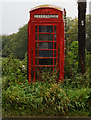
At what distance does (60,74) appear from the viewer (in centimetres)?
588

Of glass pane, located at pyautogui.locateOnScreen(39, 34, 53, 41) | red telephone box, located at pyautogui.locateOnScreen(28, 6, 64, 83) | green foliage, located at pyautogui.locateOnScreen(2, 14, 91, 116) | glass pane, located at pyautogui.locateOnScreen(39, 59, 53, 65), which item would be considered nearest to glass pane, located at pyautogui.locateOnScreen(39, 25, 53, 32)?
red telephone box, located at pyautogui.locateOnScreen(28, 6, 64, 83)

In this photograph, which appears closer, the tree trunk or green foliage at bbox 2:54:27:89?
green foliage at bbox 2:54:27:89

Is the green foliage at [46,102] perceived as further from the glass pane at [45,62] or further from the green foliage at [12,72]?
the glass pane at [45,62]

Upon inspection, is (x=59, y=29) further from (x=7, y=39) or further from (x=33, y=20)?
(x=7, y=39)

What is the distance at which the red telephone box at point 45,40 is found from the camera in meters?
5.77

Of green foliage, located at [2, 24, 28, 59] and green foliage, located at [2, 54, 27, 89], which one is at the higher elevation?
green foliage, located at [2, 24, 28, 59]


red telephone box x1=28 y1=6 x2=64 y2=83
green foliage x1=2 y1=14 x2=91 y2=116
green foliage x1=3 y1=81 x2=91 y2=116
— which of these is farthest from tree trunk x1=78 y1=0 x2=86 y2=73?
green foliage x1=3 y1=81 x2=91 y2=116

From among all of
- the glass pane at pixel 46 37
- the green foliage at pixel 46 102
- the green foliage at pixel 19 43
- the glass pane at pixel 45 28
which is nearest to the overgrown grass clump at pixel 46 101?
the green foliage at pixel 46 102

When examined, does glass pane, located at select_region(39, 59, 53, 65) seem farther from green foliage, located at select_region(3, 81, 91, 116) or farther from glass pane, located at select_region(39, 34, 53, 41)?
green foliage, located at select_region(3, 81, 91, 116)

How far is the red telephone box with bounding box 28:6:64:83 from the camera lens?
18.9 feet

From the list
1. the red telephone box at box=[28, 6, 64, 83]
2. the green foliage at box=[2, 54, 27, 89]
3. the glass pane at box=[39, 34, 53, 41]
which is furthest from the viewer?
the green foliage at box=[2, 54, 27, 89]

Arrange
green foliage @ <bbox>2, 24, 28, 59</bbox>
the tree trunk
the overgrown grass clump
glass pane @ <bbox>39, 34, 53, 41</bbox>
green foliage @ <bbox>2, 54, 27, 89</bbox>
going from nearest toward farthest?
the overgrown grass clump, glass pane @ <bbox>39, 34, 53, 41</bbox>, green foliage @ <bbox>2, 54, 27, 89</bbox>, the tree trunk, green foliage @ <bbox>2, 24, 28, 59</bbox>

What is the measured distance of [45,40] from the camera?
5.89 meters

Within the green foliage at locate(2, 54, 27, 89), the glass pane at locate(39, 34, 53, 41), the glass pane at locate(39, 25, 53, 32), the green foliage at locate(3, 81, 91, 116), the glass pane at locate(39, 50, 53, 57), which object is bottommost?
the green foliage at locate(3, 81, 91, 116)
